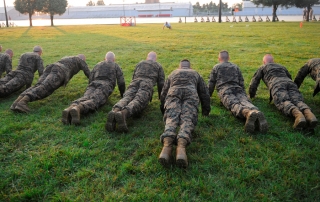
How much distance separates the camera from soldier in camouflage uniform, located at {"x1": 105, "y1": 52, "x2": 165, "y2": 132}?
4814 mm

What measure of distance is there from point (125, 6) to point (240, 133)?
367ft

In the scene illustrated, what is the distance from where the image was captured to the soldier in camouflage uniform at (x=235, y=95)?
466cm

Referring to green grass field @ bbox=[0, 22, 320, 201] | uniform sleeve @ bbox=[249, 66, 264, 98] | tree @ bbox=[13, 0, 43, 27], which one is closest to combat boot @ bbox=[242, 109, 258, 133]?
green grass field @ bbox=[0, 22, 320, 201]

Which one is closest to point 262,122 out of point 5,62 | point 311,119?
point 311,119

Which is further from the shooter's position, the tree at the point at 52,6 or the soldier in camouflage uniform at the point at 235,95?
the tree at the point at 52,6

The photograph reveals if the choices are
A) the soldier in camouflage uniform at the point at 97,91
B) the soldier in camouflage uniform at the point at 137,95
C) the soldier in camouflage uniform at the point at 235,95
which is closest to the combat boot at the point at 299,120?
the soldier in camouflage uniform at the point at 235,95

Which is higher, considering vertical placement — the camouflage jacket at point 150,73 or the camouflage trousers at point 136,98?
the camouflage jacket at point 150,73

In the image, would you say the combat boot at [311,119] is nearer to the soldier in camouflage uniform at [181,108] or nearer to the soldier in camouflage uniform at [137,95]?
the soldier in camouflage uniform at [181,108]

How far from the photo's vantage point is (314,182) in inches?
135

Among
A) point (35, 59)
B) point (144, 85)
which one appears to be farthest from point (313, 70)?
point (35, 59)

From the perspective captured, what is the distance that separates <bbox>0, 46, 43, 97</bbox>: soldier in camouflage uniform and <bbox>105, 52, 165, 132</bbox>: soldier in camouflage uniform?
11.9ft

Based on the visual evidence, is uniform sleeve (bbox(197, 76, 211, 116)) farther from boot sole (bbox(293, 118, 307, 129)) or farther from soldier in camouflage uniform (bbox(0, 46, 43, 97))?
soldier in camouflage uniform (bbox(0, 46, 43, 97))

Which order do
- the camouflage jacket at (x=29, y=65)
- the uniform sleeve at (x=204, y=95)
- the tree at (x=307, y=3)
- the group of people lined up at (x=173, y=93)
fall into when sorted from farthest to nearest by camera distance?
the tree at (x=307, y=3) → the camouflage jacket at (x=29, y=65) → the uniform sleeve at (x=204, y=95) → the group of people lined up at (x=173, y=93)

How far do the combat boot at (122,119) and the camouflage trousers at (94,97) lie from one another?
111 centimetres
